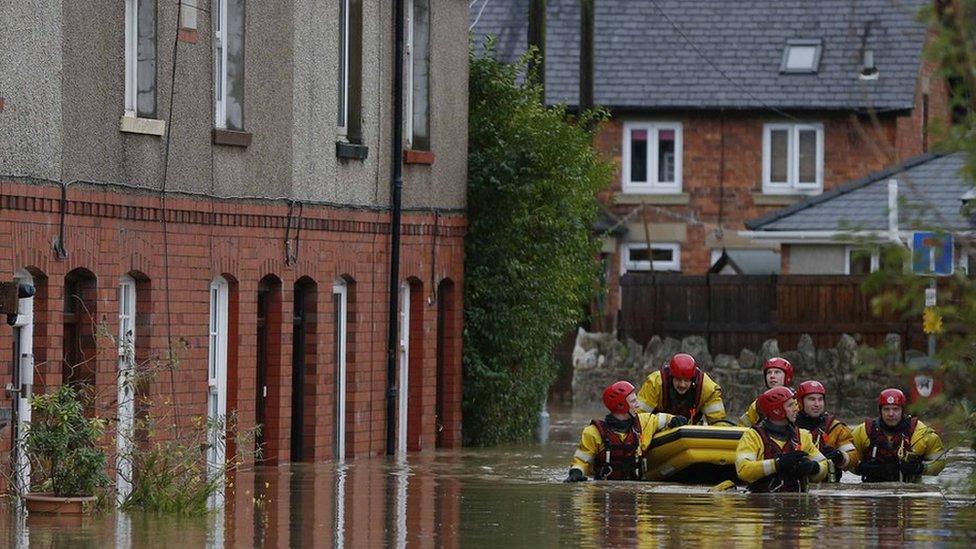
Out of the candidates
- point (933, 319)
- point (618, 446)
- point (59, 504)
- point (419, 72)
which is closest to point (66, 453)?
point (59, 504)

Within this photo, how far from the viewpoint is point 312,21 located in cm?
2603

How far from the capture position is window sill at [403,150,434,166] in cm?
2862

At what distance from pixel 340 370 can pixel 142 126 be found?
6143mm

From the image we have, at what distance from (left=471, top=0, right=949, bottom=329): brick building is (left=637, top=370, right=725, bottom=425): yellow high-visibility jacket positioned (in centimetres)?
2491

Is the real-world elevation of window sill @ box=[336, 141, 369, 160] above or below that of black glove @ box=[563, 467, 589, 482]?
above

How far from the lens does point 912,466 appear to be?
24.1m

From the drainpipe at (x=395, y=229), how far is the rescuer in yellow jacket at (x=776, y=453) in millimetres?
7071

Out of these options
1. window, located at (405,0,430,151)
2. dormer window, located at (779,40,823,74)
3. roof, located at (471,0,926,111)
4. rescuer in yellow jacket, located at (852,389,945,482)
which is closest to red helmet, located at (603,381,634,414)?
rescuer in yellow jacket, located at (852,389,945,482)

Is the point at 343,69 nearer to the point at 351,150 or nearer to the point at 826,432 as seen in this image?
the point at 351,150

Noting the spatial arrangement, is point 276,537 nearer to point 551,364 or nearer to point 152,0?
point 152,0

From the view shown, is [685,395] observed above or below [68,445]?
above

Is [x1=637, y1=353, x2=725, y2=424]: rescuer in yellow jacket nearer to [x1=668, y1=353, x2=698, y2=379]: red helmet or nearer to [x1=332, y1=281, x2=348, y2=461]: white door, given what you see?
[x1=668, y1=353, x2=698, y2=379]: red helmet

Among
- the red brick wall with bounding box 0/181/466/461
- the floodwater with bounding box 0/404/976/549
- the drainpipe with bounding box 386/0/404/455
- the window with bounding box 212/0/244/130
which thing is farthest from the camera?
the drainpipe with bounding box 386/0/404/455

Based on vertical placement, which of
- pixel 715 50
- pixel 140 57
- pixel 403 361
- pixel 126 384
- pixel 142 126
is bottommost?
pixel 126 384
